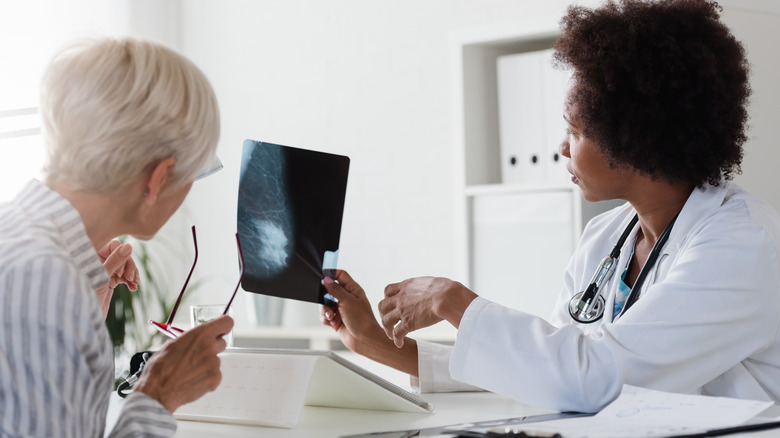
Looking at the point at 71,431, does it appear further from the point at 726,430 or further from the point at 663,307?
the point at 663,307

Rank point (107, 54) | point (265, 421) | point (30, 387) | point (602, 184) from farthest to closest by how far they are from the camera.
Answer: point (602, 184) < point (265, 421) < point (107, 54) < point (30, 387)

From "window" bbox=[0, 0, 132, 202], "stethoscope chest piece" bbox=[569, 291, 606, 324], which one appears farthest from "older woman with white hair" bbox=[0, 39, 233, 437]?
"window" bbox=[0, 0, 132, 202]

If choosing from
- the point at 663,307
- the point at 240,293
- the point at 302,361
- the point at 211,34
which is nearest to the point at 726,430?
the point at 663,307

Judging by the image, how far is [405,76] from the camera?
11.7 feet

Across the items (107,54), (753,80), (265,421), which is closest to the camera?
(107,54)

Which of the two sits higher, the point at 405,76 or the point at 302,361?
the point at 405,76

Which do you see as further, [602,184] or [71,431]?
[602,184]

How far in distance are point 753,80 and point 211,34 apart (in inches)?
99.6

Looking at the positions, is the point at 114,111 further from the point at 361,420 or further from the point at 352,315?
the point at 352,315

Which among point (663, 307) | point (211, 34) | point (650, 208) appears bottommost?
point (663, 307)

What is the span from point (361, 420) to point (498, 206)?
59.4 inches

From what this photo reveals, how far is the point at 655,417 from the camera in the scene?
113cm

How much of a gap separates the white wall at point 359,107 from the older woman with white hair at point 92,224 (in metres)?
2.09

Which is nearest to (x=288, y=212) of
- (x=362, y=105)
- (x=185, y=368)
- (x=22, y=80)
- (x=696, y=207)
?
(x=185, y=368)
